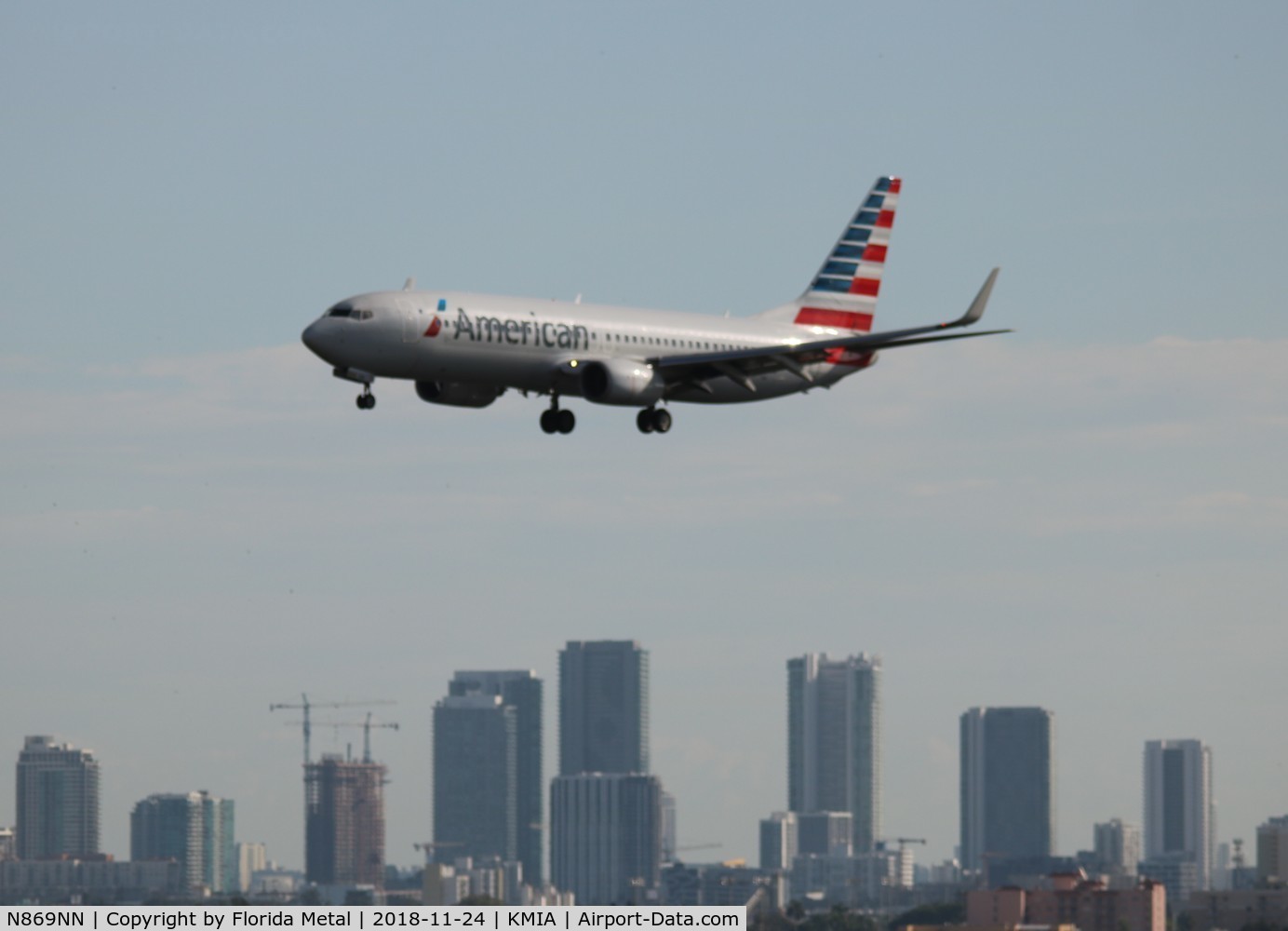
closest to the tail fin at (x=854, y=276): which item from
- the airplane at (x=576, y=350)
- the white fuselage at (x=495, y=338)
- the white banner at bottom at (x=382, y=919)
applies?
the airplane at (x=576, y=350)

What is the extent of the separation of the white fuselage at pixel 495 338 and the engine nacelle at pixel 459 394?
1.03 meters

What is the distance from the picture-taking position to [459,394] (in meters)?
96.4

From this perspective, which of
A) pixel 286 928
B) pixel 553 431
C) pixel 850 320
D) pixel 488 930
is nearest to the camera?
pixel 488 930

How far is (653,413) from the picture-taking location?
100125 mm

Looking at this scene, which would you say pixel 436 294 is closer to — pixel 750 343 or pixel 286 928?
pixel 750 343

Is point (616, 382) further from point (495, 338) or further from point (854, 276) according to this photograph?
point (854, 276)

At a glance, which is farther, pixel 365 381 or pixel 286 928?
pixel 365 381

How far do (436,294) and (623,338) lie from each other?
26.9ft

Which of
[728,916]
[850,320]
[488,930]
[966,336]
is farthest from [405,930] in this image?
[850,320]

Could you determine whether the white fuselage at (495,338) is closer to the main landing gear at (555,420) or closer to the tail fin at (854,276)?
the main landing gear at (555,420)

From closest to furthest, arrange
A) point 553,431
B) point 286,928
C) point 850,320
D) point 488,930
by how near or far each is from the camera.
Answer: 1. point 488,930
2. point 286,928
3. point 553,431
4. point 850,320

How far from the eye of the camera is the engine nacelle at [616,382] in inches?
3777

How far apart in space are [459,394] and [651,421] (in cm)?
786

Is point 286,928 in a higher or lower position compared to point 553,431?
lower
